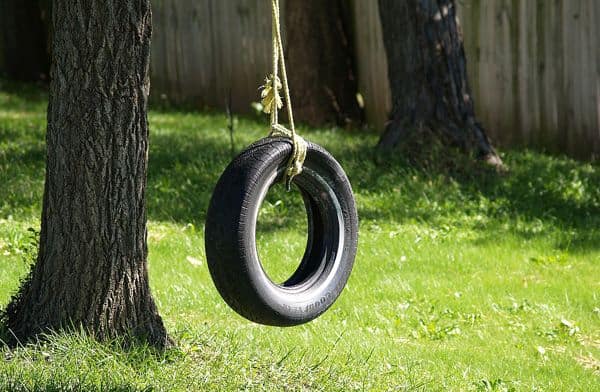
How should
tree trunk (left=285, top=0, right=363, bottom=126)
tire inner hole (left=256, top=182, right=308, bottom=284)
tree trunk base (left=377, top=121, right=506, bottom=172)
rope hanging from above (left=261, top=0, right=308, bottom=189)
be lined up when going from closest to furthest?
1. rope hanging from above (left=261, top=0, right=308, bottom=189)
2. tire inner hole (left=256, top=182, right=308, bottom=284)
3. tree trunk base (left=377, top=121, right=506, bottom=172)
4. tree trunk (left=285, top=0, right=363, bottom=126)

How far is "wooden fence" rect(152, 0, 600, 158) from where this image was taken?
34.1 ft

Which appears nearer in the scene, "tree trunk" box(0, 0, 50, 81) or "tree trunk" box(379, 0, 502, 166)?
"tree trunk" box(379, 0, 502, 166)

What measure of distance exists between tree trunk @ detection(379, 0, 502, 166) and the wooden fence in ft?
4.68

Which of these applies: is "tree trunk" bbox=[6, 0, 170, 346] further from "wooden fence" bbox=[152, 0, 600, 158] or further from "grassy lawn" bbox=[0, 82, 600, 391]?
"wooden fence" bbox=[152, 0, 600, 158]

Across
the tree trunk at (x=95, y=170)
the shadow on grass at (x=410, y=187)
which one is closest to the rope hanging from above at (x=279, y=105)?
the tree trunk at (x=95, y=170)

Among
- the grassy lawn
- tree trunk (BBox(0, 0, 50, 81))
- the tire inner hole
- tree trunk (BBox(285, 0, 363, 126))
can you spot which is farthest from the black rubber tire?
tree trunk (BBox(0, 0, 50, 81))

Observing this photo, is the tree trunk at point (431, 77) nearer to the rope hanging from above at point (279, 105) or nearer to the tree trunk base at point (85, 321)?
the tree trunk base at point (85, 321)

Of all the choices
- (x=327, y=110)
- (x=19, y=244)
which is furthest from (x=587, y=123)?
(x=19, y=244)

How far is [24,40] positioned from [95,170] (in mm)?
10809

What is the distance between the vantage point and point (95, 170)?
4914 millimetres

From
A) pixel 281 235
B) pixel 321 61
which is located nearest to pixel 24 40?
pixel 321 61

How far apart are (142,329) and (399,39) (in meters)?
5.15

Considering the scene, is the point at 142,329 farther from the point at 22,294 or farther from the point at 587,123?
the point at 587,123

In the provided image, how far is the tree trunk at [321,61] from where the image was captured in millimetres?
12117
